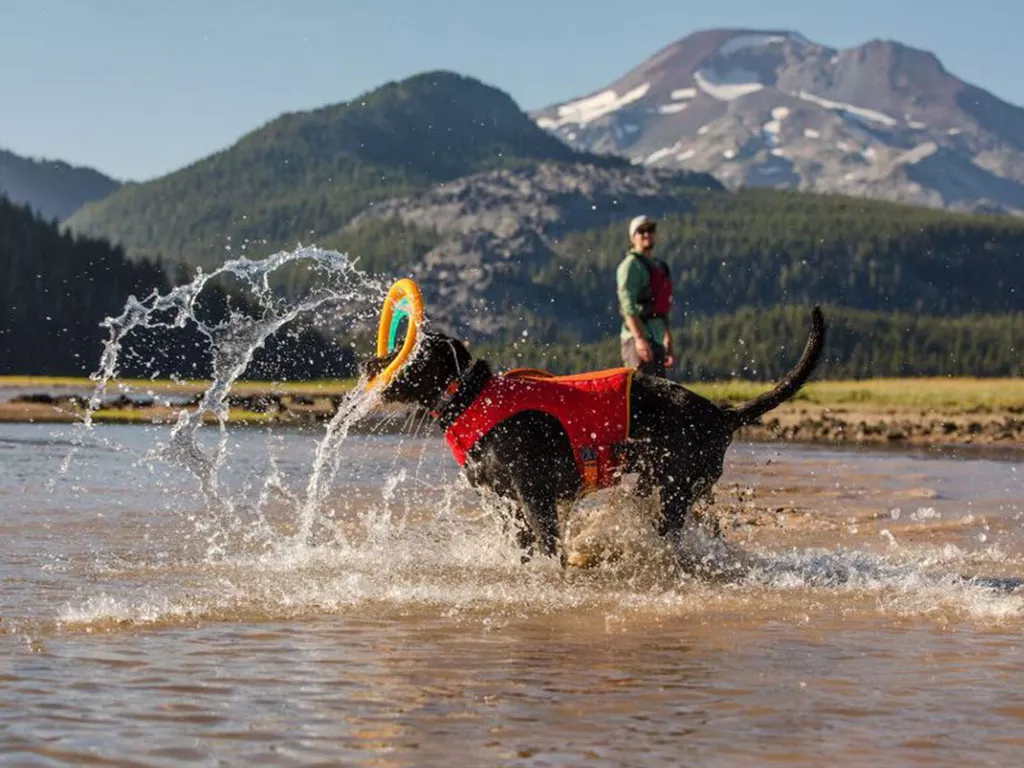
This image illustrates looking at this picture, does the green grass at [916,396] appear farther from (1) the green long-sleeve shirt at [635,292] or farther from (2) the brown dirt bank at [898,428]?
(1) the green long-sleeve shirt at [635,292]

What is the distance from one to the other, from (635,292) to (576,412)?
2512 millimetres

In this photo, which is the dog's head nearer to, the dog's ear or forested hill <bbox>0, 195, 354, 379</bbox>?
the dog's ear

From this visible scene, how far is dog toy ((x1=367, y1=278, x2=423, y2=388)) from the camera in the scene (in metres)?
8.83

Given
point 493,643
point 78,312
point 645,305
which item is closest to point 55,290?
point 78,312

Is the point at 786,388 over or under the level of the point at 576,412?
over

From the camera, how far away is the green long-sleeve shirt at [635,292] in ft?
38.0

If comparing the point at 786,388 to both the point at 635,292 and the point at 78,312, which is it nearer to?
the point at 635,292

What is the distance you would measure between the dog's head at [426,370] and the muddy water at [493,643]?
1.17 meters

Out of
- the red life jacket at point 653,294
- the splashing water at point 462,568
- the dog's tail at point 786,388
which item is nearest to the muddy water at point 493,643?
the splashing water at point 462,568

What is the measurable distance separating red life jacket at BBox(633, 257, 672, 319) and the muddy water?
1.93 meters

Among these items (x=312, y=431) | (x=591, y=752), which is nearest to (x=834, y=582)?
(x=591, y=752)

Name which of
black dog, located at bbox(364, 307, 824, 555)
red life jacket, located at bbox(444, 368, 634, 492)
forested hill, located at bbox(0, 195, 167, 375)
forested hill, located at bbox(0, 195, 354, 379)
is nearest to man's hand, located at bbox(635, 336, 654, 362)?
black dog, located at bbox(364, 307, 824, 555)

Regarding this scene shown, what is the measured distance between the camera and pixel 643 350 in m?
11.4

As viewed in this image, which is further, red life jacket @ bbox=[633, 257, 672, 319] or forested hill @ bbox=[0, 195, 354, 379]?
forested hill @ bbox=[0, 195, 354, 379]
